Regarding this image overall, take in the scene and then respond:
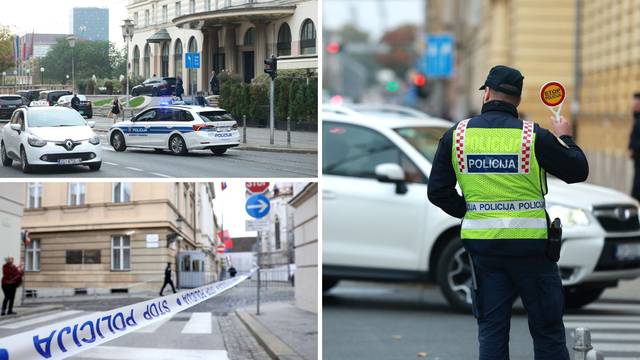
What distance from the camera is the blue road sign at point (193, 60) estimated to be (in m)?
7.67

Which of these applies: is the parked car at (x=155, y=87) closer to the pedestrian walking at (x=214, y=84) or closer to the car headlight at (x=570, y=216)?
the pedestrian walking at (x=214, y=84)

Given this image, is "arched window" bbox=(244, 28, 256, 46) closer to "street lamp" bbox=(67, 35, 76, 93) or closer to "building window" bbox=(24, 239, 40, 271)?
"street lamp" bbox=(67, 35, 76, 93)

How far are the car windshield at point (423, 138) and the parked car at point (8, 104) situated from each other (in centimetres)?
587

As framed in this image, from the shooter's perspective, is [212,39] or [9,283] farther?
[212,39]

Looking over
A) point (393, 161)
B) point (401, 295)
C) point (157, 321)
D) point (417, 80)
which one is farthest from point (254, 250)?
point (417, 80)

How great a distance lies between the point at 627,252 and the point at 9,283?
6632mm

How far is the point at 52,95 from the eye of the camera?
7.54 m

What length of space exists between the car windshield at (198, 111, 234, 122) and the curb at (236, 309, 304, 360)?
48.2 inches

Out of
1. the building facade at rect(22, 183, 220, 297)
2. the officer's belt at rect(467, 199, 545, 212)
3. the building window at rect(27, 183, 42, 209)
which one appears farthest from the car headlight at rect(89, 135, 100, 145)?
the officer's belt at rect(467, 199, 545, 212)

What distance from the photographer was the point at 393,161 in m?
12.9

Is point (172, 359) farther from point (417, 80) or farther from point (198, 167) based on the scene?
point (417, 80)

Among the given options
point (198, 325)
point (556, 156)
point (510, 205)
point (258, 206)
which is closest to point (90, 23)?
point (258, 206)

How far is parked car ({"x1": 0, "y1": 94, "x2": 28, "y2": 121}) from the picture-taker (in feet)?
24.4

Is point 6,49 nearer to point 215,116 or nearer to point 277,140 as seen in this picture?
point 215,116
